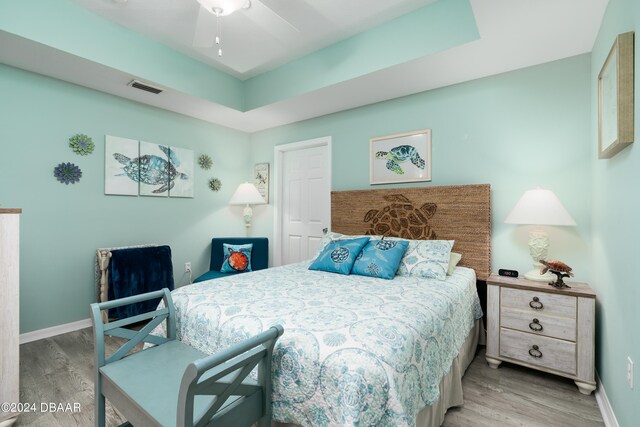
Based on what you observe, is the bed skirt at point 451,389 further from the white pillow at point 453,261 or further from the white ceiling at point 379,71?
the white ceiling at point 379,71

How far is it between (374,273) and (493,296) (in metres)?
0.92

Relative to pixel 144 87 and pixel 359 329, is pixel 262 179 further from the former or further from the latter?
pixel 359 329

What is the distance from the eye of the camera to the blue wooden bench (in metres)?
1.02

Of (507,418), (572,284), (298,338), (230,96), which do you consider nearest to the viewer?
(298,338)

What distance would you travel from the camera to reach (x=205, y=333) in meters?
1.59

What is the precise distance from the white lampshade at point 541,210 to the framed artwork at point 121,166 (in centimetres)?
375

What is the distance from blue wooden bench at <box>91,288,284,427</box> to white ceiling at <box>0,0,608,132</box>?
7.48 ft

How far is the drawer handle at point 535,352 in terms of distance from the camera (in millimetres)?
2123

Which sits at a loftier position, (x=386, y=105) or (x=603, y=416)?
(x=386, y=105)

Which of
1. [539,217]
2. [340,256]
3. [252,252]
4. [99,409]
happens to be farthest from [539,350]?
[252,252]

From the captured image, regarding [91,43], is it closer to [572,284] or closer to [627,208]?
[627,208]

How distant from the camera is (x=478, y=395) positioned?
195 centimetres

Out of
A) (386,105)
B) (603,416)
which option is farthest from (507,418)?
(386,105)

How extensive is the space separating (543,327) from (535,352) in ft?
0.63
